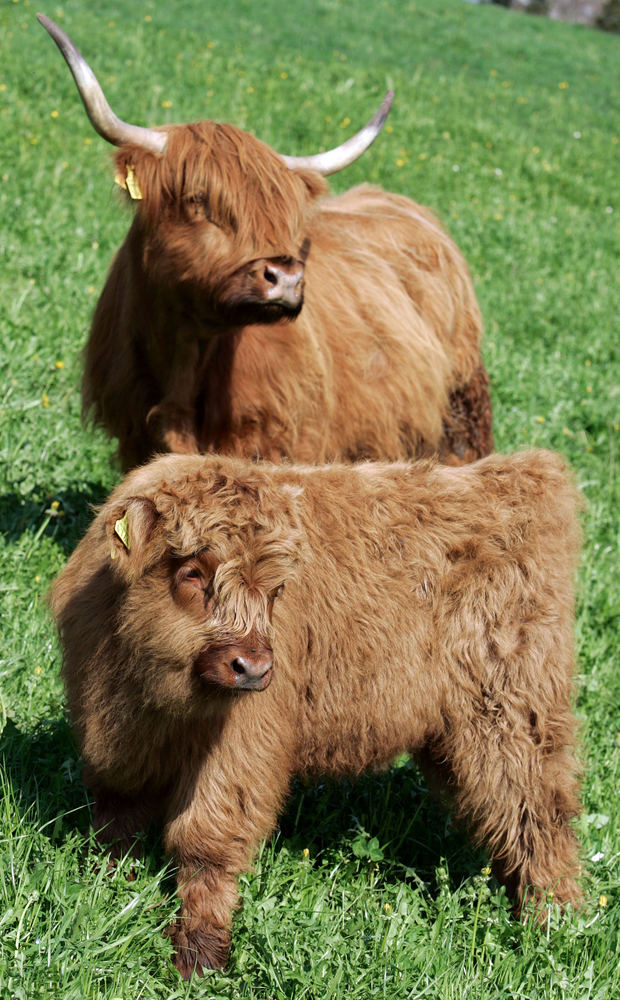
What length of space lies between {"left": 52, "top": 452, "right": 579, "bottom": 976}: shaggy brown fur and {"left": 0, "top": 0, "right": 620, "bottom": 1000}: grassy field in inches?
9.1

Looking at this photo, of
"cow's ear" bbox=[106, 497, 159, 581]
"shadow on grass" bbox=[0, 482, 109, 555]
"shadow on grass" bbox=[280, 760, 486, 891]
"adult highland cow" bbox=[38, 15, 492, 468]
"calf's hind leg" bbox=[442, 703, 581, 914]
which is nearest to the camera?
"cow's ear" bbox=[106, 497, 159, 581]

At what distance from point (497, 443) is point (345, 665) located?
461 cm

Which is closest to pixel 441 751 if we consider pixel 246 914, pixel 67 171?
pixel 246 914

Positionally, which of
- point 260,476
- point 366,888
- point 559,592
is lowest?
point 366,888

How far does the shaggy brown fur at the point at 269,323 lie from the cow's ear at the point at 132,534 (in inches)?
61.3

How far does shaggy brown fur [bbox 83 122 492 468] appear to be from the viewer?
4645 mm

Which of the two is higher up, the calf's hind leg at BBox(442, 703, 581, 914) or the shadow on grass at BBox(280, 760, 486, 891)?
the calf's hind leg at BBox(442, 703, 581, 914)

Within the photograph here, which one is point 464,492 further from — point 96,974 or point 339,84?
point 339,84

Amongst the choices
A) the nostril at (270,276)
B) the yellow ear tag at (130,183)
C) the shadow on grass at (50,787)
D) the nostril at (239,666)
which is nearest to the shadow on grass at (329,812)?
the shadow on grass at (50,787)

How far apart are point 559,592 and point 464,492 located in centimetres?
50

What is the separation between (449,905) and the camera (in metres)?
3.82

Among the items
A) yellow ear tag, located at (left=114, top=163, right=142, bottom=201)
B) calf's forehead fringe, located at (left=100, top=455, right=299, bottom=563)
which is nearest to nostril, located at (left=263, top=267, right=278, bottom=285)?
yellow ear tag, located at (left=114, top=163, right=142, bottom=201)

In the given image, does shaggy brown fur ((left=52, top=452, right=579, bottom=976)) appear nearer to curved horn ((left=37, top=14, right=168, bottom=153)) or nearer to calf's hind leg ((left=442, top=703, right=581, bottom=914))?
calf's hind leg ((left=442, top=703, right=581, bottom=914))

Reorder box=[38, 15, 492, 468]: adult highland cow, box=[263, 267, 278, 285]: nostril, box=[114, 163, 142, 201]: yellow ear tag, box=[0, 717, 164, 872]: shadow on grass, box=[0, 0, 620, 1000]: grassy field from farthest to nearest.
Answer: box=[114, 163, 142, 201]: yellow ear tag < box=[38, 15, 492, 468]: adult highland cow < box=[263, 267, 278, 285]: nostril < box=[0, 717, 164, 872]: shadow on grass < box=[0, 0, 620, 1000]: grassy field
